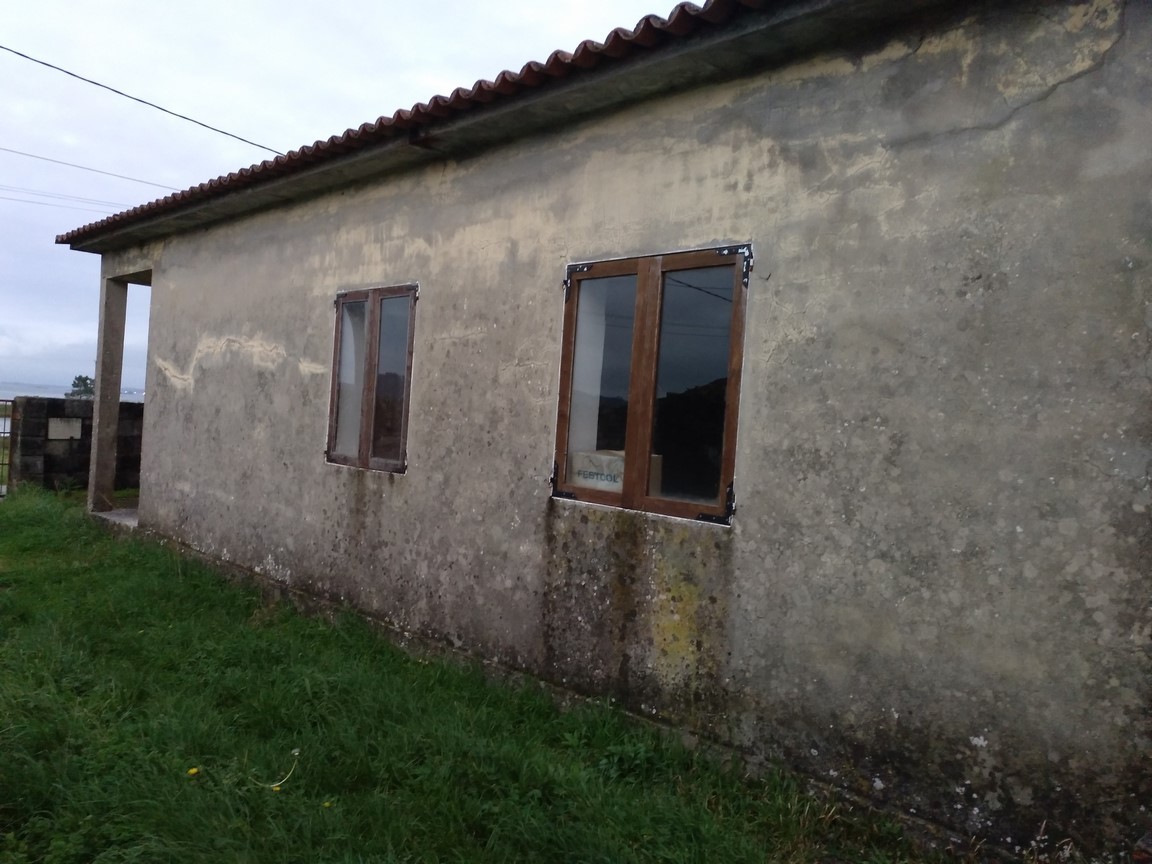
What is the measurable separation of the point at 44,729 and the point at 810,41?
4622 mm

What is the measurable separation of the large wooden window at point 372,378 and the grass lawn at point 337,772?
4.65 ft

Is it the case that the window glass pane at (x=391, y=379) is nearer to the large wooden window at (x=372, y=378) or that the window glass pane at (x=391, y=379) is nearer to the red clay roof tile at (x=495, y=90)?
the large wooden window at (x=372, y=378)

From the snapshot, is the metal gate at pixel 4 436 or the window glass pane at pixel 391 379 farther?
the metal gate at pixel 4 436

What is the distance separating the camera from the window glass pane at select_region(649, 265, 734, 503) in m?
3.89

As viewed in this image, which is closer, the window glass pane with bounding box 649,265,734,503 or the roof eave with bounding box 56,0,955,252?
the roof eave with bounding box 56,0,955,252

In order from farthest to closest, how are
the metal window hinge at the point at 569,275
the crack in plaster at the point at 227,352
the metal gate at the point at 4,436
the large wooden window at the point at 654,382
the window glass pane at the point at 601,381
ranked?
1. the metal gate at the point at 4,436
2. the crack in plaster at the point at 227,352
3. the metal window hinge at the point at 569,275
4. the window glass pane at the point at 601,381
5. the large wooden window at the point at 654,382

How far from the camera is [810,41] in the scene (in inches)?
140

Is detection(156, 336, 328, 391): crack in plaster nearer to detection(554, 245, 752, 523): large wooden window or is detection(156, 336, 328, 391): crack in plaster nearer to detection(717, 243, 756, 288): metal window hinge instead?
detection(554, 245, 752, 523): large wooden window

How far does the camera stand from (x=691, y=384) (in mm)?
4020

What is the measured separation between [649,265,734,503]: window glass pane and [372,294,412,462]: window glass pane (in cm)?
218

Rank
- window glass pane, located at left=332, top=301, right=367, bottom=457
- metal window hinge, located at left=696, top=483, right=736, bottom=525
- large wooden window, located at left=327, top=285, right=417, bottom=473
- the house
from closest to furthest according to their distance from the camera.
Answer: the house < metal window hinge, located at left=696, top=483, right=736, bottom=525 < large wooden window, located at left=327, top=285, right=417, bottom=473 < window glass pane, located at left=332, top=301, right=367, bottom=457

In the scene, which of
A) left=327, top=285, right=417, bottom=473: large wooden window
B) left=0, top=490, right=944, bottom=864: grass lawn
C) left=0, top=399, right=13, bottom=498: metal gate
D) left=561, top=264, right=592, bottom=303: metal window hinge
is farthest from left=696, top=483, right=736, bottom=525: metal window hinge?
Answer: left=0, top=399, right=13, bottom=498: metal gate

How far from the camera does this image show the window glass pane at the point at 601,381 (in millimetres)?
4324

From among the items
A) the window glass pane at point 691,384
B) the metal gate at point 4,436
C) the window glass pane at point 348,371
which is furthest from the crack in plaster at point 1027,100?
the metal gate at point 4,436
